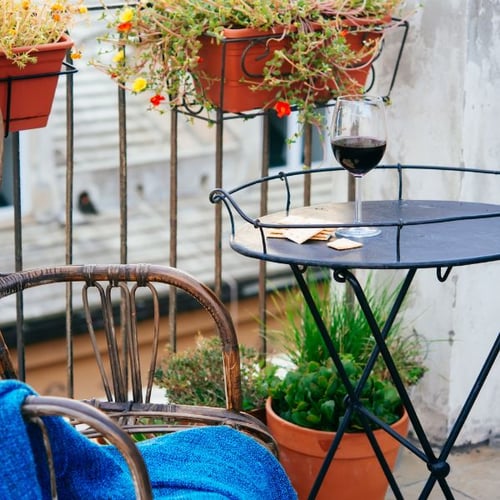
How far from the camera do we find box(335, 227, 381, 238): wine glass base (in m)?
1.98

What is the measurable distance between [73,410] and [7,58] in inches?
35.6

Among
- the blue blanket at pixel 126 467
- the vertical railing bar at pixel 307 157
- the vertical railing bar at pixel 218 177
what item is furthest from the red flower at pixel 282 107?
the blue blanket at pixel 126 467

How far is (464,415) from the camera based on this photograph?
1.98 m

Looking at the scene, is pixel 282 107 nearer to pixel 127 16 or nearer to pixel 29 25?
pixel 127 16

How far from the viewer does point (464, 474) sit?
2.69 m

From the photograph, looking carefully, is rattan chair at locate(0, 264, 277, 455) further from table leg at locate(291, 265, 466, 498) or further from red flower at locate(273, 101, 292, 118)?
red flower at locate(273, 101, 292, 118)

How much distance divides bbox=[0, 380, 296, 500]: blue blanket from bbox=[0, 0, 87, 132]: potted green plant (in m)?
0.73

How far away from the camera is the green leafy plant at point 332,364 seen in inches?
95.9

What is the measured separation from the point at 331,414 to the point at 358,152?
688 mm

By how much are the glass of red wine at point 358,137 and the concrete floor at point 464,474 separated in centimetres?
86

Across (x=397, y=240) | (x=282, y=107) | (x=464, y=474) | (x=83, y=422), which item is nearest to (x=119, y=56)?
(x=282, y=107)

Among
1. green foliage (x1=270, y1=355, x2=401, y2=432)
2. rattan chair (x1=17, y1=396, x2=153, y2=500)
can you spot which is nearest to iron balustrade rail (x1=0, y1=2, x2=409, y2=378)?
green foliage (x1=270, y1=355, x2=401, y2=432)

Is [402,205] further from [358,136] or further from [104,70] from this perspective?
[104,70]

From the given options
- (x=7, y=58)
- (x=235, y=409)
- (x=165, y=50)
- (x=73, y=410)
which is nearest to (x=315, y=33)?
(x=165, y=50)
